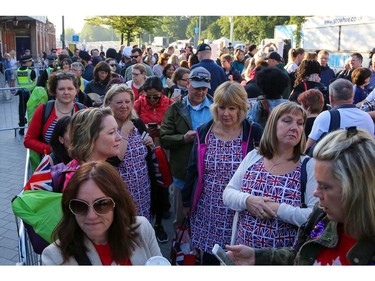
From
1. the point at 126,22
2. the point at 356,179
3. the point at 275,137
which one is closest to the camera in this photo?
the point at 356,179

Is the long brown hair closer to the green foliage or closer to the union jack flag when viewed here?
the union jack flag

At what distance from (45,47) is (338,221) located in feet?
168

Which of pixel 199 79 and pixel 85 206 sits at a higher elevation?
pixel 199 79

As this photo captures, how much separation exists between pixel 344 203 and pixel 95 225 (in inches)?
45.6

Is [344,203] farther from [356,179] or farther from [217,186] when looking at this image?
[217,186]

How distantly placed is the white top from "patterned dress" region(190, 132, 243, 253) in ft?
3.62

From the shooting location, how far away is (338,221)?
177cm

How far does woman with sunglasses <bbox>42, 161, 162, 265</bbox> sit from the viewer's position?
2.00m

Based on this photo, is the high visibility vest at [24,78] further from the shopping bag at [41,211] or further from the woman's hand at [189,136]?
the shopping bag at [41,211]

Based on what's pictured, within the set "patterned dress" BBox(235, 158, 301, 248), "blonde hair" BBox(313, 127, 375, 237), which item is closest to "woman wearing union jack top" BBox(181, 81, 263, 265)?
"patterned dress" BBox(235, 158, 301, 248)

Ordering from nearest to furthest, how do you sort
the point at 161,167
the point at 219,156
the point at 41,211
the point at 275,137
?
the point at 41,211, the point at 275,137, the point at 219,156, the point at 161,167

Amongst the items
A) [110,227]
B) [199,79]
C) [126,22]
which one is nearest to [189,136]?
[199,79]

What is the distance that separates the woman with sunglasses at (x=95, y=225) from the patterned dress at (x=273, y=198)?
2.92ft

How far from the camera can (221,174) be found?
3.35m
